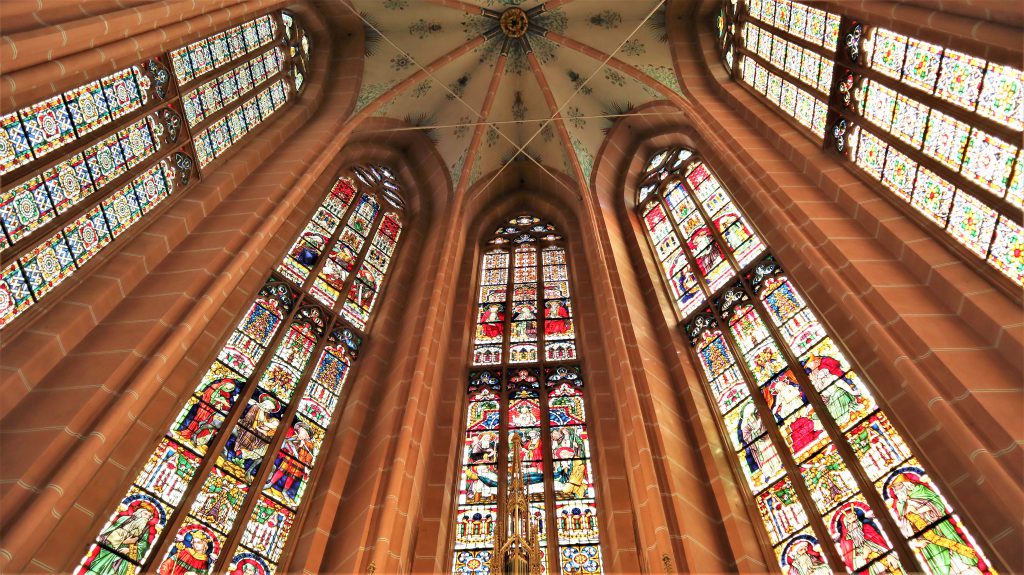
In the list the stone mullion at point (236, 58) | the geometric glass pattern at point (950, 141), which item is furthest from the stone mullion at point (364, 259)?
the geometric glass pattern at point (950, 141)

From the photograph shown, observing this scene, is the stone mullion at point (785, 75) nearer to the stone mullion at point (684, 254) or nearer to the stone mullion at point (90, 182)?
the stone mullion at point (684, 254)

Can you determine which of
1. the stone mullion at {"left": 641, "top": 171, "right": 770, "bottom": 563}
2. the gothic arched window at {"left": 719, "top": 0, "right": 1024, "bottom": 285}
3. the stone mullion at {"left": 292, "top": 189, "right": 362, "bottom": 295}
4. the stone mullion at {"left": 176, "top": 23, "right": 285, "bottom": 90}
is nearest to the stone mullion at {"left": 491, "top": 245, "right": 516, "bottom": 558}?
the stone mullion at {"left": 641, "top": 171, "right": 770, "bottom": 563}

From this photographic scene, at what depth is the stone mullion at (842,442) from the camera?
20.7 ft

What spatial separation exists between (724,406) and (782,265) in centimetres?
189

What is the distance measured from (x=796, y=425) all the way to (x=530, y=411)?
11.0 ft

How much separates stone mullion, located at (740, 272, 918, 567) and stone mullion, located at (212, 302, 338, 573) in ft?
17.6

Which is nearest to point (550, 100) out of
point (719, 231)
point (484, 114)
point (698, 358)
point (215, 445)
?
point (484, 114)

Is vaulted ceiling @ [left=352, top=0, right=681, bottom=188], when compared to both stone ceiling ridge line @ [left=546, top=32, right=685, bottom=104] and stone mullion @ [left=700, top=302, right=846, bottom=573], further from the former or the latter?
stone mullion @ [left=700, top=302, right=846, bottom=573]

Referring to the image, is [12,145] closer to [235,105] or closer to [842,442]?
[235,105]

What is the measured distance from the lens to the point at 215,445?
7.87 m

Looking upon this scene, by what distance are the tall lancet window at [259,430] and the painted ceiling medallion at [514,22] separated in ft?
14.7

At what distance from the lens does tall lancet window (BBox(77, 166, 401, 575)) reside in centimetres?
691

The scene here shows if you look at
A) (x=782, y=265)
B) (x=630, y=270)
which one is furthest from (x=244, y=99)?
(x=782, y=265)

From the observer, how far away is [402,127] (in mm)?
13758
